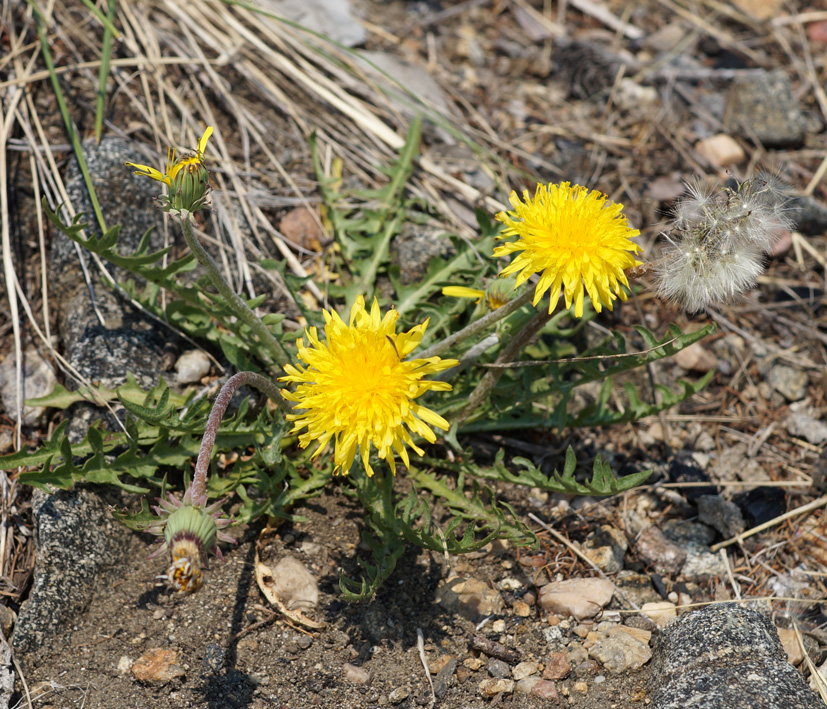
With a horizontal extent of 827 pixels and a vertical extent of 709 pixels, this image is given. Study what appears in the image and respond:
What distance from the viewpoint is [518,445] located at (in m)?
3.48

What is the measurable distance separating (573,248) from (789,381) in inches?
86.9

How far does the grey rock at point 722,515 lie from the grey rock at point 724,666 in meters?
0.60

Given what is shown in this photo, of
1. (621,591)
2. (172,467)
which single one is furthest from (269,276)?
(621,591)

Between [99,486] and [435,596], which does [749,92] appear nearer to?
[435,596]

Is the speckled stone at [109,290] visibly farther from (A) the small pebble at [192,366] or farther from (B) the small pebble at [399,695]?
(B) the small pebble at [399,695]

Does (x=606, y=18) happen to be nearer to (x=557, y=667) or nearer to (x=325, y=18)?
(x=325, y=18)

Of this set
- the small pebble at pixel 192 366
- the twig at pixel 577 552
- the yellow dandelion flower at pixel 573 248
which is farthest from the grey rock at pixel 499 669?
the small pebble at pixel 192 366

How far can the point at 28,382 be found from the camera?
10.6ft

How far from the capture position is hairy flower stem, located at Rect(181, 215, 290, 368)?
2438 millimetres

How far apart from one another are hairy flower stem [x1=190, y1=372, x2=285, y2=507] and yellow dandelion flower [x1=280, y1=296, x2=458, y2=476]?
0.27 m

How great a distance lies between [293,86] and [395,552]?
310 centimetres

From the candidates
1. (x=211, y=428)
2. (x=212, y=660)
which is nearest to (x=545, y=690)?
(x=212, y=660)

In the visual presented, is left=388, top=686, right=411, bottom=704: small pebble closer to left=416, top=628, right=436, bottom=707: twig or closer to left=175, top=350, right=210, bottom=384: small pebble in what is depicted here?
left=416, top=628, right=436, bottom=707: twig

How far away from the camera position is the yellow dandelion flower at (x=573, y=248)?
238 centimetres
